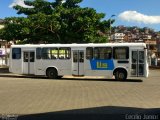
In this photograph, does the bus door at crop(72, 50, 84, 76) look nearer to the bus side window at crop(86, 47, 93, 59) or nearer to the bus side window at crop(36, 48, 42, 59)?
the bus side window at crop(86, 47, 93, 59)

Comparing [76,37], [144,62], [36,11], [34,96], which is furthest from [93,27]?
[34,96]

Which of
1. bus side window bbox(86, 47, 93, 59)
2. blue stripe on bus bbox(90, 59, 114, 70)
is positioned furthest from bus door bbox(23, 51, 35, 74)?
blue stripe on bus bbox(90, 59, 114, 70)

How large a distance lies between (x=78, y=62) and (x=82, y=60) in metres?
0.40

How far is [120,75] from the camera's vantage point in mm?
30922

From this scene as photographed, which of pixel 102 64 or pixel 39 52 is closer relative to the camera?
pixel 102 64

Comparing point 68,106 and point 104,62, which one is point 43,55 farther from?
point 68,106

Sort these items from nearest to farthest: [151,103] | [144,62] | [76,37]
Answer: [151,103] < [144,62] < [76,37]

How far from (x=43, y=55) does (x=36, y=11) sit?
12.8 m

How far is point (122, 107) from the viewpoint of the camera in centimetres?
1516

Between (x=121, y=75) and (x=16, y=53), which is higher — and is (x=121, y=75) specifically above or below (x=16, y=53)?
below

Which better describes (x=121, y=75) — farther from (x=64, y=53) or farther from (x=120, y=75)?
(x=64, y=53)

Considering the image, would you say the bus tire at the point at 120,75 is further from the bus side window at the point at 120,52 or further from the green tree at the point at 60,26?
the green tree at the point at 60,26

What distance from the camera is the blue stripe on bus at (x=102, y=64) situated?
102ft

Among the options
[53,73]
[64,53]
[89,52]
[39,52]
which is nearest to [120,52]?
[89,52]
